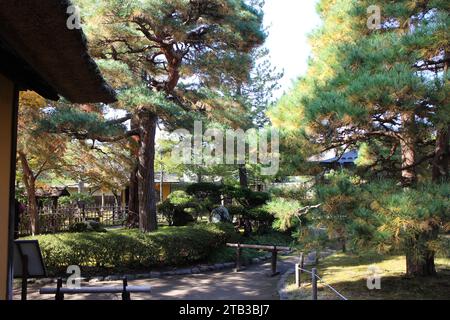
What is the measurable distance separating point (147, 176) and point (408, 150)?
675cm

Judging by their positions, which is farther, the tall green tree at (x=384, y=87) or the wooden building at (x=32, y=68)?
the tall green tree at (x=384, y=87)

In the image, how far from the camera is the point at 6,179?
4.32 m

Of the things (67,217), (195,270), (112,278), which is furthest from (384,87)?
(67,217)

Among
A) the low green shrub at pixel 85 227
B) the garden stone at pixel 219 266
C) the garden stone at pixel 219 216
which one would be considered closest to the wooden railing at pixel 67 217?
the low green shrub at pixel 85 227

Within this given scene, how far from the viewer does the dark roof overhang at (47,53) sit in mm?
→ 3023

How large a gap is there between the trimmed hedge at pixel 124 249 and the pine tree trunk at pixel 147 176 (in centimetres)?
91

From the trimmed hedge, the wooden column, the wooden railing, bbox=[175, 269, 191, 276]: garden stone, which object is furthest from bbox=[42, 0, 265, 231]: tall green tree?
the wooden railing

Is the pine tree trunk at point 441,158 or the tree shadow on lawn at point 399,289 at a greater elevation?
the pine tree trunk at point 441,158

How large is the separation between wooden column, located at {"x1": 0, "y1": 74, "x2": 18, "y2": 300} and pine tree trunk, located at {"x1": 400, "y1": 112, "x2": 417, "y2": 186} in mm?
4947

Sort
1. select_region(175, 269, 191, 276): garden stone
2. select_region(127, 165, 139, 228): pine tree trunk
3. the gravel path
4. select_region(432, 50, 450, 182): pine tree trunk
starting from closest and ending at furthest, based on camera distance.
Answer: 1. select_region(432, 50, 450, 182): pine tree trunk
2. the gravel path
3. select_region(175, 269, 191, 276): garden stone
4. select_region(127, 165, 139, 228): pine tree trunk

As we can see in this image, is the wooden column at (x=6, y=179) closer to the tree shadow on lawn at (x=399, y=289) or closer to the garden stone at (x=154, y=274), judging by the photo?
the tree shadow on lawn at (x=399, y=289)

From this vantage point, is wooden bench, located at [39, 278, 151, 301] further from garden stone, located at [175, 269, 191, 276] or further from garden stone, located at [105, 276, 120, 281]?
garden stone, located at [175, 269, 191, 276]

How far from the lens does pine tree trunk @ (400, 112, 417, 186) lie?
6.23 metres

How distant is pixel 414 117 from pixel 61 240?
7.40 meters
